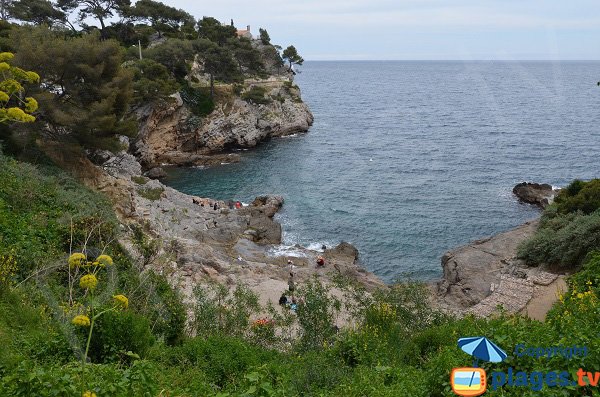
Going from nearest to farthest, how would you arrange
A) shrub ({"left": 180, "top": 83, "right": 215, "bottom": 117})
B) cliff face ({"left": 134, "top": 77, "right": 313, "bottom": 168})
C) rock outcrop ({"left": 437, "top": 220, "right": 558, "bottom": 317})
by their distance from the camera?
rock outcrop ({"left": 437, "top": 220, "right": 558, "bottom": 317}), cliff face ({"left": 134, "top": 77, "right": 313, "bottom": 168}), shrub ({"left": 180, "top": 83, "right": 215, "bottom": 117})

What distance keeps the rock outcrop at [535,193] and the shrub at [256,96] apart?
1306 inches

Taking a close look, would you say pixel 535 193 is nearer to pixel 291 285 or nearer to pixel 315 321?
pixel 291 285

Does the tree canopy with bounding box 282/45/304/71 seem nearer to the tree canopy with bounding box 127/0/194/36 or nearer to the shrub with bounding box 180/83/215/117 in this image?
the tree canopy with bounding box 127/0/194/36

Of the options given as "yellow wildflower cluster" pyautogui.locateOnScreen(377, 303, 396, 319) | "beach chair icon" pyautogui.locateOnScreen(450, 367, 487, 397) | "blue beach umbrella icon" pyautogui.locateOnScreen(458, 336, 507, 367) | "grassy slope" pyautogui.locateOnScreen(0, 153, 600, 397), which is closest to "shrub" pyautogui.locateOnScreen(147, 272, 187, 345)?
"grassy slope" pyautogui.locateOnScreen(0, 153, 600, 397)

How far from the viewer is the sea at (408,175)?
3366cm

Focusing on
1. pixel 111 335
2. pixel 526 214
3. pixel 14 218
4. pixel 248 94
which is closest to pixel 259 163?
pixel 248 94

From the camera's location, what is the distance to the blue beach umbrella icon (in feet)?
23.3

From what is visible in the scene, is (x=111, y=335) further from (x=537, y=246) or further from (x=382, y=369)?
(x=537, y=246)

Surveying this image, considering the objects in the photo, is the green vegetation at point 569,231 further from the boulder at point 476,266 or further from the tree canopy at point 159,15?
the tree canopy at point 159,15

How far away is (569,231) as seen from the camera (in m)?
23.7

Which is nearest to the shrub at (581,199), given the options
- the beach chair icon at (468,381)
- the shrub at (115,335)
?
the beach chair icon at (468,381)

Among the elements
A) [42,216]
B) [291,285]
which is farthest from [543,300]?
[42,216]

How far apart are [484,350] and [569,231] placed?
19.7 meters

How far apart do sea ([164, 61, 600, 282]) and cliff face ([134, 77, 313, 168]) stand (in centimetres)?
254
